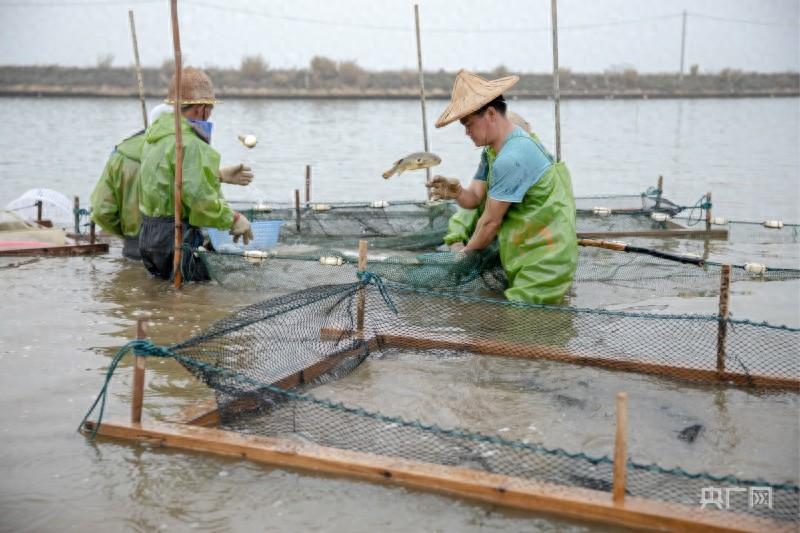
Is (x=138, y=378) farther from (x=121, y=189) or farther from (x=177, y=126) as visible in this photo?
(x=121, y=189)

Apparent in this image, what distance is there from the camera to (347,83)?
5669cm

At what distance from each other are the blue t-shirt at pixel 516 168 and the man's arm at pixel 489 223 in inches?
1.9

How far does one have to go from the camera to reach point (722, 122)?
122 feet

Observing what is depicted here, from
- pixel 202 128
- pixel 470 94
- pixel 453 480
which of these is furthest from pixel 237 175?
pixel 453 480

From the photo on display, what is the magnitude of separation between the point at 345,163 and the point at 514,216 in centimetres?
1638

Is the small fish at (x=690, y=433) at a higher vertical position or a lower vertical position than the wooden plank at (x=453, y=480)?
lower

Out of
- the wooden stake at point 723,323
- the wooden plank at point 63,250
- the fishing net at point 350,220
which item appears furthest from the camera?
the fishing net at point 350,220

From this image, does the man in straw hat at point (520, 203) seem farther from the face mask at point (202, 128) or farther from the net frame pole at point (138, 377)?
the net frame pole at point (138, 377)

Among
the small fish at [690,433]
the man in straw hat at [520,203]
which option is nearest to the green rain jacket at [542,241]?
the man in straw hat at [520,203]

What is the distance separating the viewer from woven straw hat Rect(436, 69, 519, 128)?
5953 mm

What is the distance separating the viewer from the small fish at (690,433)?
4.30 m

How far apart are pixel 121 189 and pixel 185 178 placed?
40.5 inches

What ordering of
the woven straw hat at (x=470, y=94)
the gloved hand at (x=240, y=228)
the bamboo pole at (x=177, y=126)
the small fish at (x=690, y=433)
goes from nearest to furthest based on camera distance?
the small fish at (x=690, y=433) < the woven straw hat at (x=470, y=94) < the bamboo pole at (x=177, y=126) < the gloved hand at (x=240, y=228)

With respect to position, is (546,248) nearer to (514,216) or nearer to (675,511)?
(514,216)
